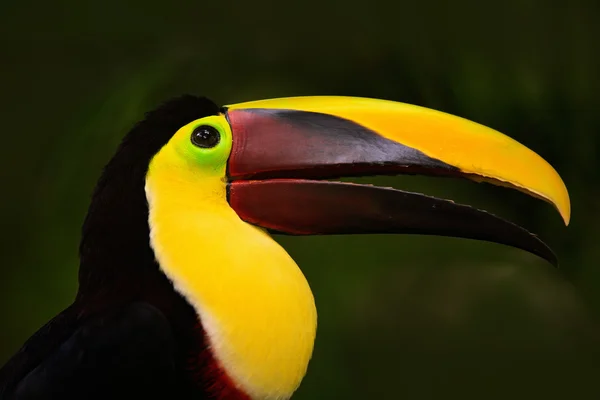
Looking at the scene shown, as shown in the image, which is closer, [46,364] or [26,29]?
[46,364]

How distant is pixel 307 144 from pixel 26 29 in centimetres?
145

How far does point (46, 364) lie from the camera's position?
1.11 meters

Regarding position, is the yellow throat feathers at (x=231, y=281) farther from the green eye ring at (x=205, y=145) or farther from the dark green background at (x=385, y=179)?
the dark green background at (x=385, y=179)

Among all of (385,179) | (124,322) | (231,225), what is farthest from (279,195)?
(385,179)

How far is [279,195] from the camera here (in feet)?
3.98

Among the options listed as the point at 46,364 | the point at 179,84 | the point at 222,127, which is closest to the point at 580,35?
the point at 179,84

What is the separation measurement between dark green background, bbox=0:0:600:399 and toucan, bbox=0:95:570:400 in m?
0.90

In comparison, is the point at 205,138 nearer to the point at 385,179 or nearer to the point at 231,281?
the point at 231,281

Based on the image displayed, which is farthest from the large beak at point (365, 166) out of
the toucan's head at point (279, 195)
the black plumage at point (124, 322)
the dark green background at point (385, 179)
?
the dark green background at point (385, 179)

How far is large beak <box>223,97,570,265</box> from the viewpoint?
118cm

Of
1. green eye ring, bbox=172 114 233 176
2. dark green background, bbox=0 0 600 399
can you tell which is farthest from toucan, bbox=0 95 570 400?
dark green background, bbox=0 0 600 399

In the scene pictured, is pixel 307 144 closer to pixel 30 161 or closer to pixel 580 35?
pixel 30 161

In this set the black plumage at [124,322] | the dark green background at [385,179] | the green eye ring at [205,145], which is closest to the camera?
the black plumage at [124,322]

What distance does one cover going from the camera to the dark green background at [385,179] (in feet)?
7.06
